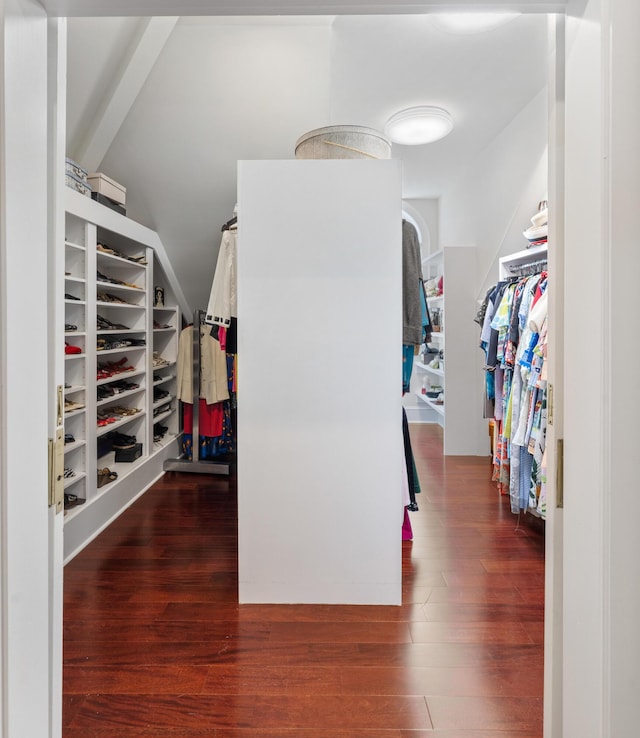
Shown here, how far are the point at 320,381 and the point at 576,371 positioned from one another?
143cm

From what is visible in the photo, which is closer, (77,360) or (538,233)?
(77,360)

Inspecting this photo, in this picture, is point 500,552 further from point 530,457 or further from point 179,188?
point 179,188

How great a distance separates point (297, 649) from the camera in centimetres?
182

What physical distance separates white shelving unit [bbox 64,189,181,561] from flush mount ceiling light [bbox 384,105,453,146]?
7.05 ft

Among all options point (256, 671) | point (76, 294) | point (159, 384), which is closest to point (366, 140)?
point (76, 294)

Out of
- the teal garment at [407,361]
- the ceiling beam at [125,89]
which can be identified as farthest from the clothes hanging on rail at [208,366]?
the teal garment at [407,361]

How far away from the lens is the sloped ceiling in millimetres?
2809

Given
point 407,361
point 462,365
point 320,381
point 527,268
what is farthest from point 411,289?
point 462,365

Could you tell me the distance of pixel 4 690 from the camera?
691 millimetres

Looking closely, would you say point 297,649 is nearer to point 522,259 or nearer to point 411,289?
point 411,289

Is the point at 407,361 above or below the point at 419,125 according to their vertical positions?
below

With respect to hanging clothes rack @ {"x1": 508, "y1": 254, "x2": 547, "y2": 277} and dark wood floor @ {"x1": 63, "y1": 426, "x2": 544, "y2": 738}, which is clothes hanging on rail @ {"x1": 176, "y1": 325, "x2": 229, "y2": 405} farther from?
hanging clothes rack @ {"x1": 508, "y1": 254, "x2": 547, "y2": 277}

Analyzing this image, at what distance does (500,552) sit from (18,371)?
258cm

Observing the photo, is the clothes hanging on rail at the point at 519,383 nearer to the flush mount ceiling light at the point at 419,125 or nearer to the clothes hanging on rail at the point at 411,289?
the clothes hanging on rail at the point at 411,289
